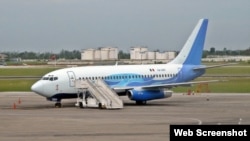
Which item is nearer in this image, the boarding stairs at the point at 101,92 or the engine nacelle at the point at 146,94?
the boarding stairs at the point at 101,92

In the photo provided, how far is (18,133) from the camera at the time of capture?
99.6ft

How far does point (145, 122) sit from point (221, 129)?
61.1 feet

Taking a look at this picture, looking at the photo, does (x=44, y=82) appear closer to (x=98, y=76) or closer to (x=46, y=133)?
(x=98, y=76)

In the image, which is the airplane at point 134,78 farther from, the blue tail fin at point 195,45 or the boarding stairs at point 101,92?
the boarding stairs at point 101,92

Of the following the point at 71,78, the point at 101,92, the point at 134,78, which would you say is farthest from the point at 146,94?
the point at 71,78

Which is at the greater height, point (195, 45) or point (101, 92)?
point (195, 45)

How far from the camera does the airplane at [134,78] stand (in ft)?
168

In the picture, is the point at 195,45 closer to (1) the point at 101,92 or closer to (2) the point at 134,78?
(2) the point at 134,78

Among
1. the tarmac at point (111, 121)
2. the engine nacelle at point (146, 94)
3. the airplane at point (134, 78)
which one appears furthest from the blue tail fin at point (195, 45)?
the tarmac at point (111, 121)

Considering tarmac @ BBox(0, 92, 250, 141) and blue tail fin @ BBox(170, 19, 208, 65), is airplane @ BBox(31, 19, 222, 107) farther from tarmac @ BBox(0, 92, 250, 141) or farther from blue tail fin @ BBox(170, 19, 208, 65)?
tarmac @ BBox(0, 92, 250, 141)

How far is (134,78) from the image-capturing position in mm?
54594

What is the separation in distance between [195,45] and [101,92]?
14.1 m

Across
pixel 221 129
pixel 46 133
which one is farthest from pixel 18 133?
pixel 221 129

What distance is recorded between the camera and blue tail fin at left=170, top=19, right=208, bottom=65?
59.9 m
